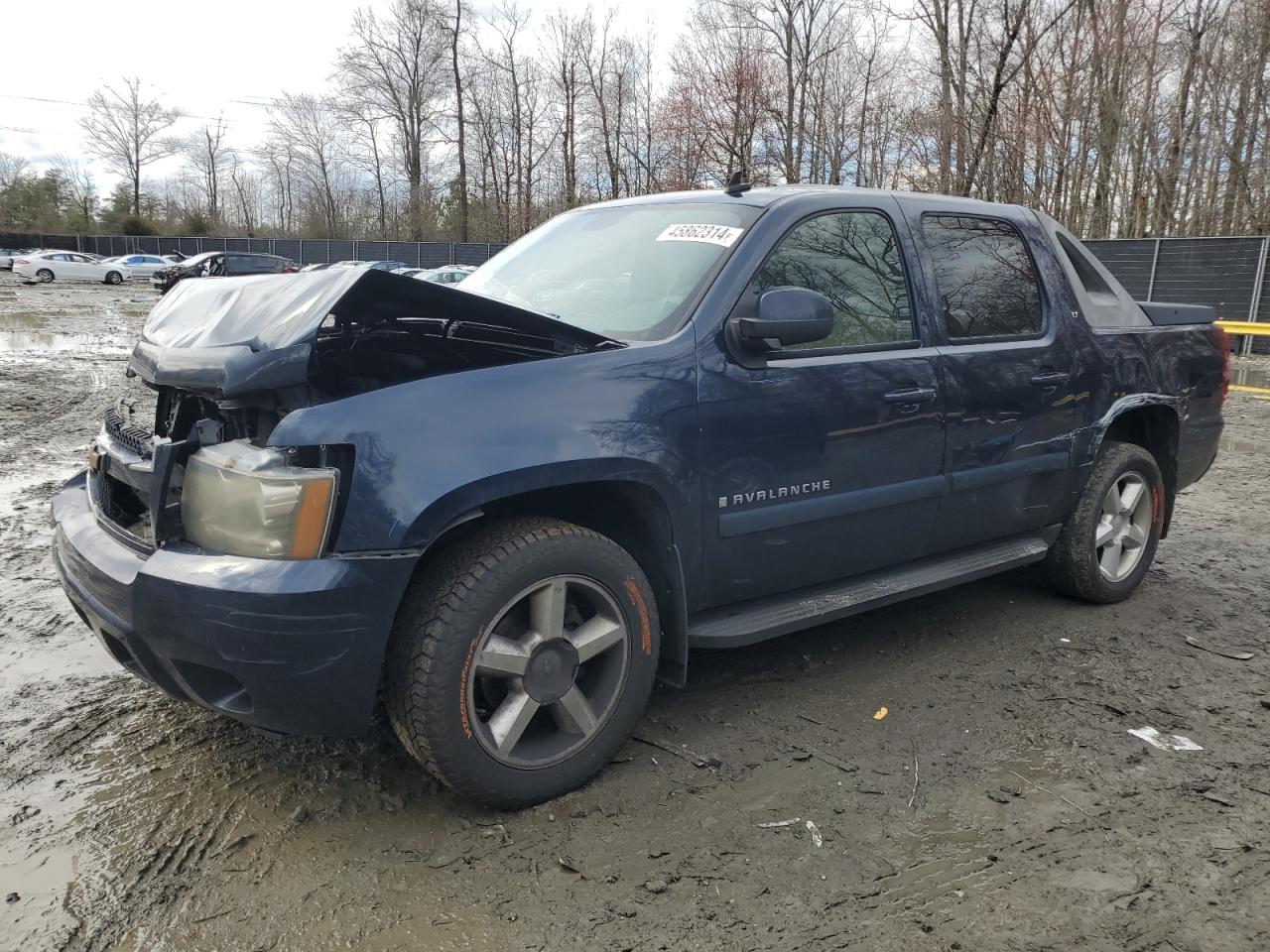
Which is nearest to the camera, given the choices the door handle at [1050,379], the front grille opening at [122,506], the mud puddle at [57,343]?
the front grille opening at [122,506]

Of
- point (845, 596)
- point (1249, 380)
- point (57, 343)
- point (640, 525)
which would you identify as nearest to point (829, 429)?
point (845, 596)

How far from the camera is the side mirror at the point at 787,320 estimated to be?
2896 millimetres

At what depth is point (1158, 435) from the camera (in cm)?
474

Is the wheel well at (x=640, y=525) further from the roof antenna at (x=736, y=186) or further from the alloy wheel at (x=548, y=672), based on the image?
the roof antenna at (x=736, y=186)

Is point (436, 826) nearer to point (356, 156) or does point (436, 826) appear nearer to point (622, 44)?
point (622, 44)

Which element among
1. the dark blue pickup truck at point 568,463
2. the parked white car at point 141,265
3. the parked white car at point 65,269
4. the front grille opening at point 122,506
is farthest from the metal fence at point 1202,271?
the parked white car at point 65,269

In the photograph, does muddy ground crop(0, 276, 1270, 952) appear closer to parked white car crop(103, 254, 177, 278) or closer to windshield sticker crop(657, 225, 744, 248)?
windshield sticker crop(657, 225, 744, 248)

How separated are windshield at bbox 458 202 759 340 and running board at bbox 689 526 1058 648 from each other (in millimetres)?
994

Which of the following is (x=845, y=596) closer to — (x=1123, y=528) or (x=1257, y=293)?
(x=1123, y=528)

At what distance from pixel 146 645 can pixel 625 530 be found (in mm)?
1414

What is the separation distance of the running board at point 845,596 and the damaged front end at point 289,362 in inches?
40.1

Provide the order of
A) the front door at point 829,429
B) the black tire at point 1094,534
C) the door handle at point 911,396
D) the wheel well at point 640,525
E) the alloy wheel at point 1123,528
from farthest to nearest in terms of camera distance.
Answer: the alloy wheel at point 1123,528
the black tire at point 1094,534
the door handle at point 911,396
the front door at point 829,429
the wheel well at point 640,525

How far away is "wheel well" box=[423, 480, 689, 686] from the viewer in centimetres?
283

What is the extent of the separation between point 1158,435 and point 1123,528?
1.90 feet
